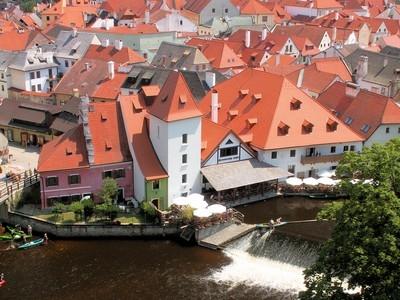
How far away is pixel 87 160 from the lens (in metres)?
62.2

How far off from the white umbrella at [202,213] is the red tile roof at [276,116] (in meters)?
11.7

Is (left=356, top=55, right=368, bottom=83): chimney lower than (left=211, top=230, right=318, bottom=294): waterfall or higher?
higher

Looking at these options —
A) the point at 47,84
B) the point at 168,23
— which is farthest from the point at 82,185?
the point at 168,23

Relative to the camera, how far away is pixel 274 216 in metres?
62.2

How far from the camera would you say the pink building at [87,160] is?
202 ft

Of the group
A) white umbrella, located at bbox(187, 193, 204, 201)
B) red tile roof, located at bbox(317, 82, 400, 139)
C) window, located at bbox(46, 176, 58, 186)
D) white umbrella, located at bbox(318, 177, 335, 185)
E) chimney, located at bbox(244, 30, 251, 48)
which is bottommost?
white umbrella, located at bbox(187, 193, 204, 201)

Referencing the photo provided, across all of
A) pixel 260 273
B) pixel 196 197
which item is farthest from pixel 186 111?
pixel 260 273

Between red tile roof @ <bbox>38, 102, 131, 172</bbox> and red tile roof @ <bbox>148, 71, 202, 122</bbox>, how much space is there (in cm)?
498

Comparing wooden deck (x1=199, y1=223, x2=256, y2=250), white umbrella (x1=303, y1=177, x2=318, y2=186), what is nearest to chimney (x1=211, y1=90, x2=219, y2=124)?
white umbrella (x1=303, y1=177, x2=318, y2=186)

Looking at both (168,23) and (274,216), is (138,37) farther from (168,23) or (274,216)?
(274,216)

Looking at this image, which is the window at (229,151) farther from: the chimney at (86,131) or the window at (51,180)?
the window at (51,180)

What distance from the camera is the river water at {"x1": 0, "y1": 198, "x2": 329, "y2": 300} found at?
4988 cm

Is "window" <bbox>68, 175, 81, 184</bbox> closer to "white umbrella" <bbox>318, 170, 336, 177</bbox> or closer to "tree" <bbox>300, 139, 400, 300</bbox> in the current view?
"white umbrella" <bbox>318, 170, 336, 177</bbox>

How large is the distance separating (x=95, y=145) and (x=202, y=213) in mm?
13164
